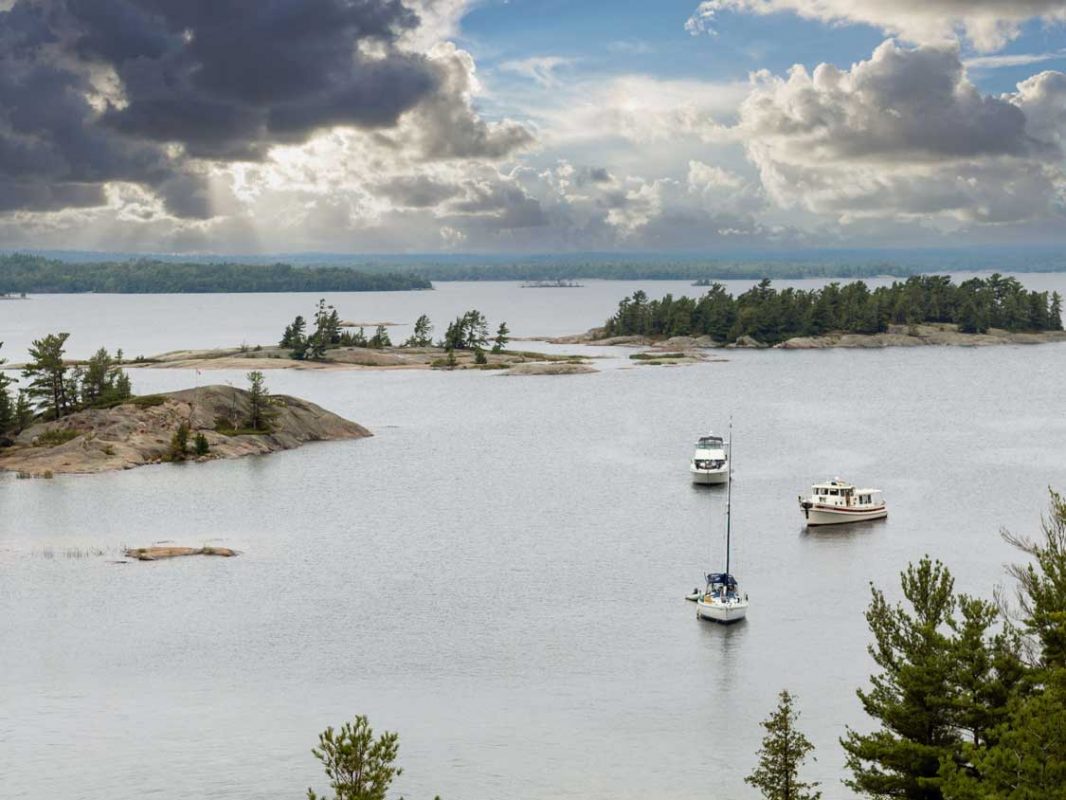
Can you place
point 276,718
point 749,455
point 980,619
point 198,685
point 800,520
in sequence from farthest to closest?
point 749,455
point 800,520
point 198,685
point 276,718
point 980,619

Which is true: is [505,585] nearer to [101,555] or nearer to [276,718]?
[276,718]

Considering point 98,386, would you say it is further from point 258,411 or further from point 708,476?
point 708,476

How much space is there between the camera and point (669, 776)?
58.1 meters

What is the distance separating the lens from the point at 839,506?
113062 millimetres

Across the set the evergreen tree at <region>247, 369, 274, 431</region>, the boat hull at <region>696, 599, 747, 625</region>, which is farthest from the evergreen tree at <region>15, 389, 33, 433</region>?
the boat hull at <region>696, 599, 747, 625</region>

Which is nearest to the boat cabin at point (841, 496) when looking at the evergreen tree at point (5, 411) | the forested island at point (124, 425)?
the forested island at point (124, 425)

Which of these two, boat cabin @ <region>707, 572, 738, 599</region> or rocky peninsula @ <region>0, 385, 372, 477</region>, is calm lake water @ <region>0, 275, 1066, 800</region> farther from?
rocky peninsula @ <region>0, 385, 372, 477</region>

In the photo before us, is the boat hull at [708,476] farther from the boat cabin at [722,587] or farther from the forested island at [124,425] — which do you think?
the forested island at [124,425]

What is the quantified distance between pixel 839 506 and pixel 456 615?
45770 millimetres

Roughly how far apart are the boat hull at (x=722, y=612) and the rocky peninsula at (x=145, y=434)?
275 ft

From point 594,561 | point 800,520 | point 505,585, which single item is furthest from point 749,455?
point 505,585

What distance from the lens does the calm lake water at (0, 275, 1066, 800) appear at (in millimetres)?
60375

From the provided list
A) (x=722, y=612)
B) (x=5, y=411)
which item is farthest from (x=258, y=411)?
(x=722, y=612)

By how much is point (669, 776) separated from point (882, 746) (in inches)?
704
